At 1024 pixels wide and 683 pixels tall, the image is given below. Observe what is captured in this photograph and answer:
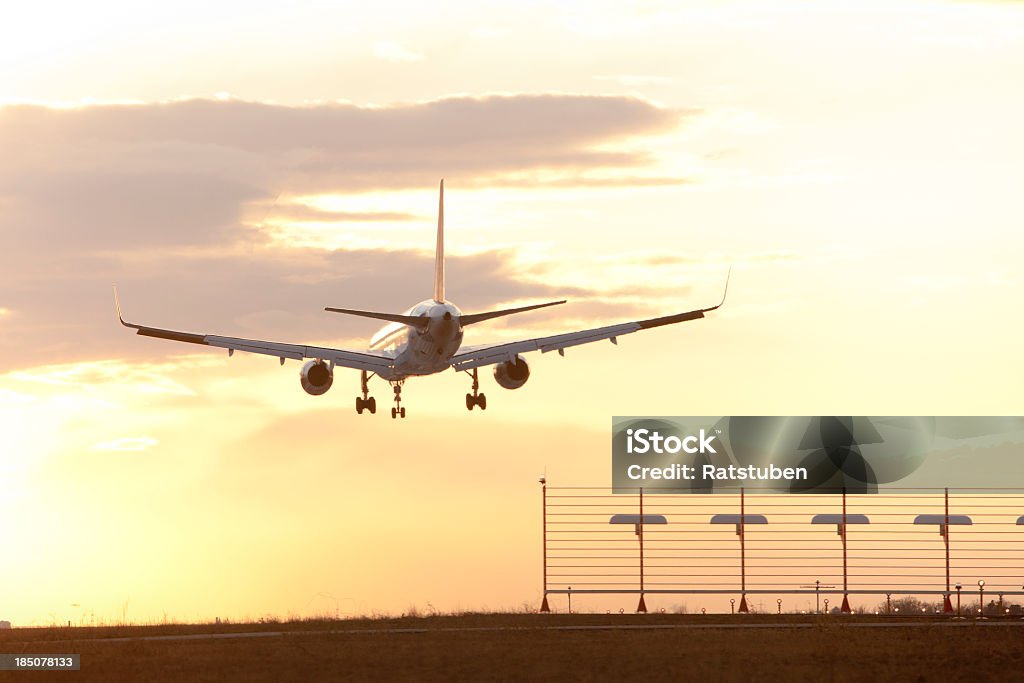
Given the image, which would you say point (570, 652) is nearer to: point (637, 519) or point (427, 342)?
point (637, 519)

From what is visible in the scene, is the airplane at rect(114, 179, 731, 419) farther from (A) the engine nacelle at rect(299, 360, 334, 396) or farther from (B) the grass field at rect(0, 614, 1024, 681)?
(B) the grass field at rect(0, 614, 1024, 681)

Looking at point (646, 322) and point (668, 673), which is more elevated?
point (646, 322)

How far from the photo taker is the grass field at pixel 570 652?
163 ft

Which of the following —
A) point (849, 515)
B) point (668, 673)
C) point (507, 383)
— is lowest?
point (668, 673)

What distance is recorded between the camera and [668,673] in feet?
162

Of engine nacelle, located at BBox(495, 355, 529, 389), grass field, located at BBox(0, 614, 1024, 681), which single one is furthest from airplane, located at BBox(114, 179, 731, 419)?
grass field, located at BBox(0, 614, 1024, 681)

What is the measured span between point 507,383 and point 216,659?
1445 inches

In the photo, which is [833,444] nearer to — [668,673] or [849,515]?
[849,515]

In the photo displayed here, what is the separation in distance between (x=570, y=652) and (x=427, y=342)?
31288 mm

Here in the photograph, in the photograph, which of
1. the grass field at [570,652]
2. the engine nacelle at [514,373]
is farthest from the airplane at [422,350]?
the grass field at [570,652]

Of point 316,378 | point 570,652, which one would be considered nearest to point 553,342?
point 316,378

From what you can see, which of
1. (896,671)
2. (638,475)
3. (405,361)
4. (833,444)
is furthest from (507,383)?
(896,671)

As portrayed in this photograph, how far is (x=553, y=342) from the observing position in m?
86.1

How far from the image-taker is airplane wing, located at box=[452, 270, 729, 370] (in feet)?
279
